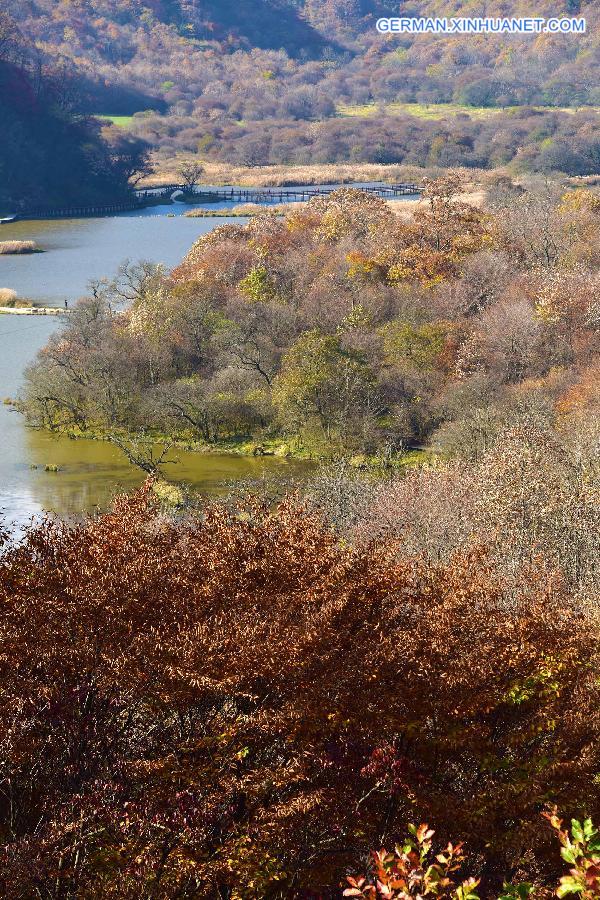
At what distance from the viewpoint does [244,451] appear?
121ft

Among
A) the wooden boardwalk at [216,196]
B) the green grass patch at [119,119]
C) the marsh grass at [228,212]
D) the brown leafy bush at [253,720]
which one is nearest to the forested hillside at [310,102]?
the green grass patch at [119,119]

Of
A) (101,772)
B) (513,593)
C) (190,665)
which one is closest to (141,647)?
(190,665)

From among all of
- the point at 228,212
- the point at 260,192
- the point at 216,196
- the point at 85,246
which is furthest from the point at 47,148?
the point at 85,246

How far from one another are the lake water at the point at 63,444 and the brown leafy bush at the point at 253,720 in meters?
5.76

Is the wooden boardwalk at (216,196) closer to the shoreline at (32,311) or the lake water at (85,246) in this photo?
the lake water at (85,246)

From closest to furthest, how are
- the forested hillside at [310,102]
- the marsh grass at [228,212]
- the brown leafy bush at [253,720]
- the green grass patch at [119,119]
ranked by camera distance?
Result: the brown leafy bush at [253,720] → the marsh grass at [228,212] → the forested hillside at [310,102] → the green grass patch at [119,119]

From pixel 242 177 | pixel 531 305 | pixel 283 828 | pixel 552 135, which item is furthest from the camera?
pixel 242 177

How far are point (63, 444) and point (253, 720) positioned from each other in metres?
29.2

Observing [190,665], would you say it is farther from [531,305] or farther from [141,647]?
[531,305]

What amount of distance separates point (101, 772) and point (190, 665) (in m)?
1.25

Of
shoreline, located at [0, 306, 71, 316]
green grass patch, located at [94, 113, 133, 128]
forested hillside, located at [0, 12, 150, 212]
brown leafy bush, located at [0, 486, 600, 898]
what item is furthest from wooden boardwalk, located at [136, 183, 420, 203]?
brown leafy bush, located at [0, 486, 600, 898]

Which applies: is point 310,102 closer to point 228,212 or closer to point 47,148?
point 47,148

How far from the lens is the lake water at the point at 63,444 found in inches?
1277

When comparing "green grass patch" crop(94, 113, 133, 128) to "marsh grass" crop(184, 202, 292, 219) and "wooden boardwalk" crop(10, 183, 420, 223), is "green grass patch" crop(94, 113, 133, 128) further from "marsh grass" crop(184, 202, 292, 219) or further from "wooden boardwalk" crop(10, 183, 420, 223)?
"marsh grass" crop(184, 202, 292, 219)
